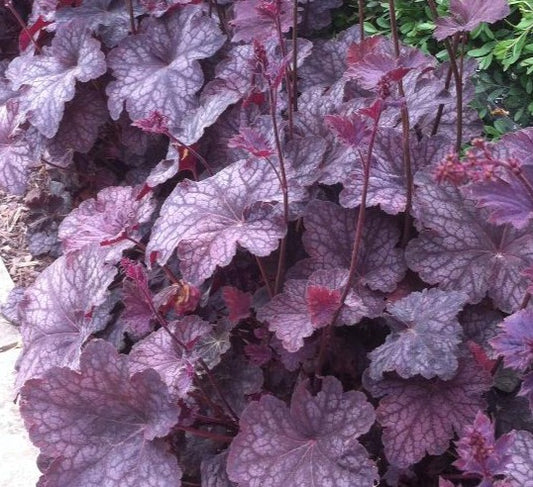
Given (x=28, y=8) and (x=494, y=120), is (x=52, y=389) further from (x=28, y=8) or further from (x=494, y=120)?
(x=28, y=8)

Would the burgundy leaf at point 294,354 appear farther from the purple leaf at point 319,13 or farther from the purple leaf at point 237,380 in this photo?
the purple leaf at point 319,13

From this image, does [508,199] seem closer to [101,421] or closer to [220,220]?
[220,220]

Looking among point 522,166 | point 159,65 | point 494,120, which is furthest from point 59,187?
point 522,166

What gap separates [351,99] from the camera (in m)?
2.24

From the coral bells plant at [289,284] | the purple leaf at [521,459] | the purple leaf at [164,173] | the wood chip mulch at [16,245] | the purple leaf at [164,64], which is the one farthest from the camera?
the wood chip mulch at [16,245]

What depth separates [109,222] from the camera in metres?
1.90

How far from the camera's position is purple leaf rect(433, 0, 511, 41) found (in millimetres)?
1810

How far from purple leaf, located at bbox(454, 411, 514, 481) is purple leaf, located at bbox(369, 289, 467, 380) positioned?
421mm

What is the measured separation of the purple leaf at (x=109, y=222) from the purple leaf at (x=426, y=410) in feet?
2.29

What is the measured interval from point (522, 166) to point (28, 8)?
8.78 feet

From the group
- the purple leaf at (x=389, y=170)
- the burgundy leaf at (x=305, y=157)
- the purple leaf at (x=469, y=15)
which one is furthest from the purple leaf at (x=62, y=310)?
the purple leaf at (x=469, y=15)

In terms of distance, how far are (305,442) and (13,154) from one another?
1411 millimetres

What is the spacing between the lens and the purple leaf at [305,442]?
63.1 inches

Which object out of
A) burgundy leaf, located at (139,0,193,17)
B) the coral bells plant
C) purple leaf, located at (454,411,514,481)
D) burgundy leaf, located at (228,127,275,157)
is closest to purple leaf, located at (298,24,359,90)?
the coral bells plant
